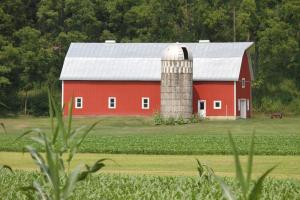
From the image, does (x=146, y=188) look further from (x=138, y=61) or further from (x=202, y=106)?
(x=138, y=61)

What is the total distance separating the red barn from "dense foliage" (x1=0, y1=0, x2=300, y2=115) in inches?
148

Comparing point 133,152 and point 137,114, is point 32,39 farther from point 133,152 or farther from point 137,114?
point 133,152

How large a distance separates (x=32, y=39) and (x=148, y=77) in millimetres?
9681

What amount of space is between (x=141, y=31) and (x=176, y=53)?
1353 centimetres

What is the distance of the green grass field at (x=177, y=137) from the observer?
97.3 feet

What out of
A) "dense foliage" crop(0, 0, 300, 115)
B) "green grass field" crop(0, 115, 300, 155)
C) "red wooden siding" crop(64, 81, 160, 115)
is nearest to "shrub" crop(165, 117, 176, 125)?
"green grass field" crop(0, 115, 300, 155)

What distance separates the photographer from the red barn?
55969mm

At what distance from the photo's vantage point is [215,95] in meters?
56.0

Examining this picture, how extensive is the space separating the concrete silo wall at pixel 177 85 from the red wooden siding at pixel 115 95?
3269mm

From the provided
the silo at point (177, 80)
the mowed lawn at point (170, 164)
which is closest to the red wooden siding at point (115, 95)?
the silo at point (177, 80)

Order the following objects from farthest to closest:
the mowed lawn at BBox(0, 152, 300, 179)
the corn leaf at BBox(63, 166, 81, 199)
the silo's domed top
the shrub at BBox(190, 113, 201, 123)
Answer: the silo's domed top < the shrub at BBox(190, 113, 201, 123) < the mowed lawn at BBox(0, 152, 300, 179) < the corn leaf at BBox(63, 166, 81, 199)

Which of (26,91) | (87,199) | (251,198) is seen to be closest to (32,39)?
(26,91)

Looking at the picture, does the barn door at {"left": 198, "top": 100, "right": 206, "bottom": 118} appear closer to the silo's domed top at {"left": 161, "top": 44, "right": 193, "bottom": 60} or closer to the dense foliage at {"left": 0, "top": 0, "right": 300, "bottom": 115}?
the silo's domed top at {"left": 161, "top": 44, "right": 193, "bottom": 60}

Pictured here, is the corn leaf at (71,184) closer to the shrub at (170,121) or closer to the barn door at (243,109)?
the shrub at (170,121)
